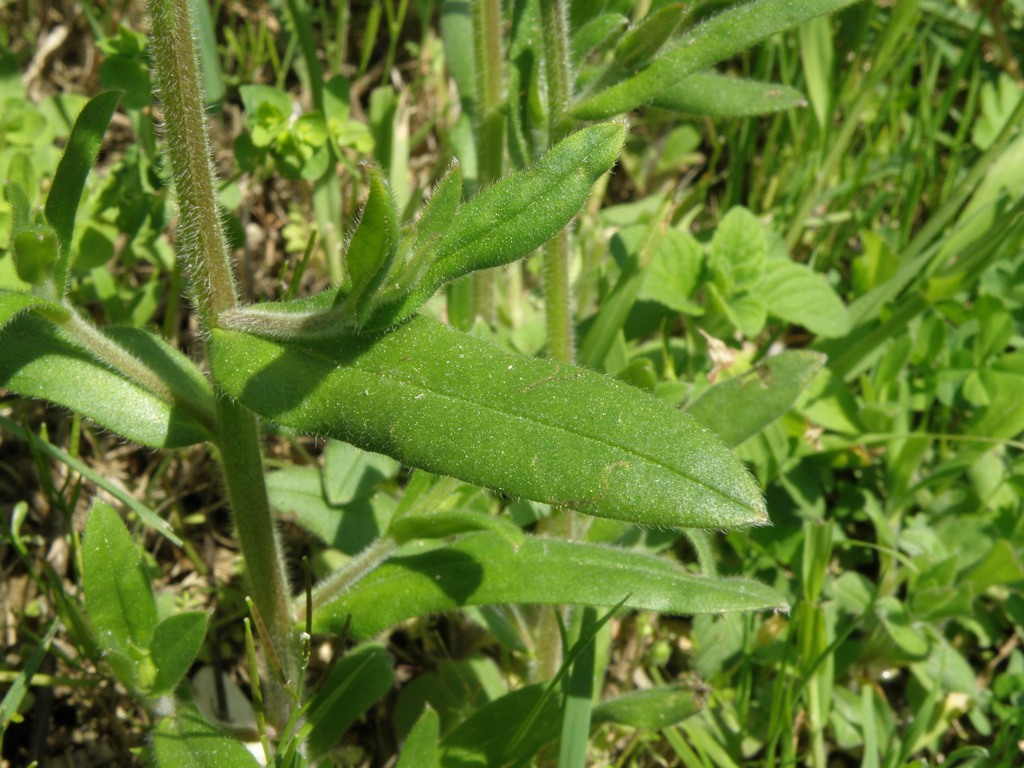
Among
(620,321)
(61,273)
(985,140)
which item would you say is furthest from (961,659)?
(61,273)

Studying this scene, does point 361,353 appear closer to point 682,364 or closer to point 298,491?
point 298,491

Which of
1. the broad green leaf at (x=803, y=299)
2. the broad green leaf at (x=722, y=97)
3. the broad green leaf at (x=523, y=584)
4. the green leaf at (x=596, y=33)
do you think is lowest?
the broad green leaf at (x=523, y=584)

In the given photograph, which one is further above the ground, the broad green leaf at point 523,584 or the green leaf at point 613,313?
the green leaf at point 613,313

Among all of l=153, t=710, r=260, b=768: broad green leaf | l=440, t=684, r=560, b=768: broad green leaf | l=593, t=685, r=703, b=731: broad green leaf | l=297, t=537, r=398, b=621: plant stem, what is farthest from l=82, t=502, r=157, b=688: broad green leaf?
l=593, t=685, r=703, b=731: broad green leaf

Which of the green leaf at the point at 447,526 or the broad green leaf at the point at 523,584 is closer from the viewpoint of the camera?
the green leaf at the point at 447,526

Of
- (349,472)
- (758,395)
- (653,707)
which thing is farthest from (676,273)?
(653,707)

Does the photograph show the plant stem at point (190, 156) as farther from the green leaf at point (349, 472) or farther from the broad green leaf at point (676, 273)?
the broad green leaf at point (676, 273)

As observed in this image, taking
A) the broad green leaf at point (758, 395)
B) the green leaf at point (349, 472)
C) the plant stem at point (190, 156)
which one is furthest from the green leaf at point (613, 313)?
the plant stem at point (190, 156)

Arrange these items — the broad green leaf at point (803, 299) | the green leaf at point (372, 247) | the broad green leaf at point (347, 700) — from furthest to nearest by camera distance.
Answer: the broad green leaf at point (803, 299)
the broad green leaf at point (347, 700)
the green leaf at point (372, 247)
